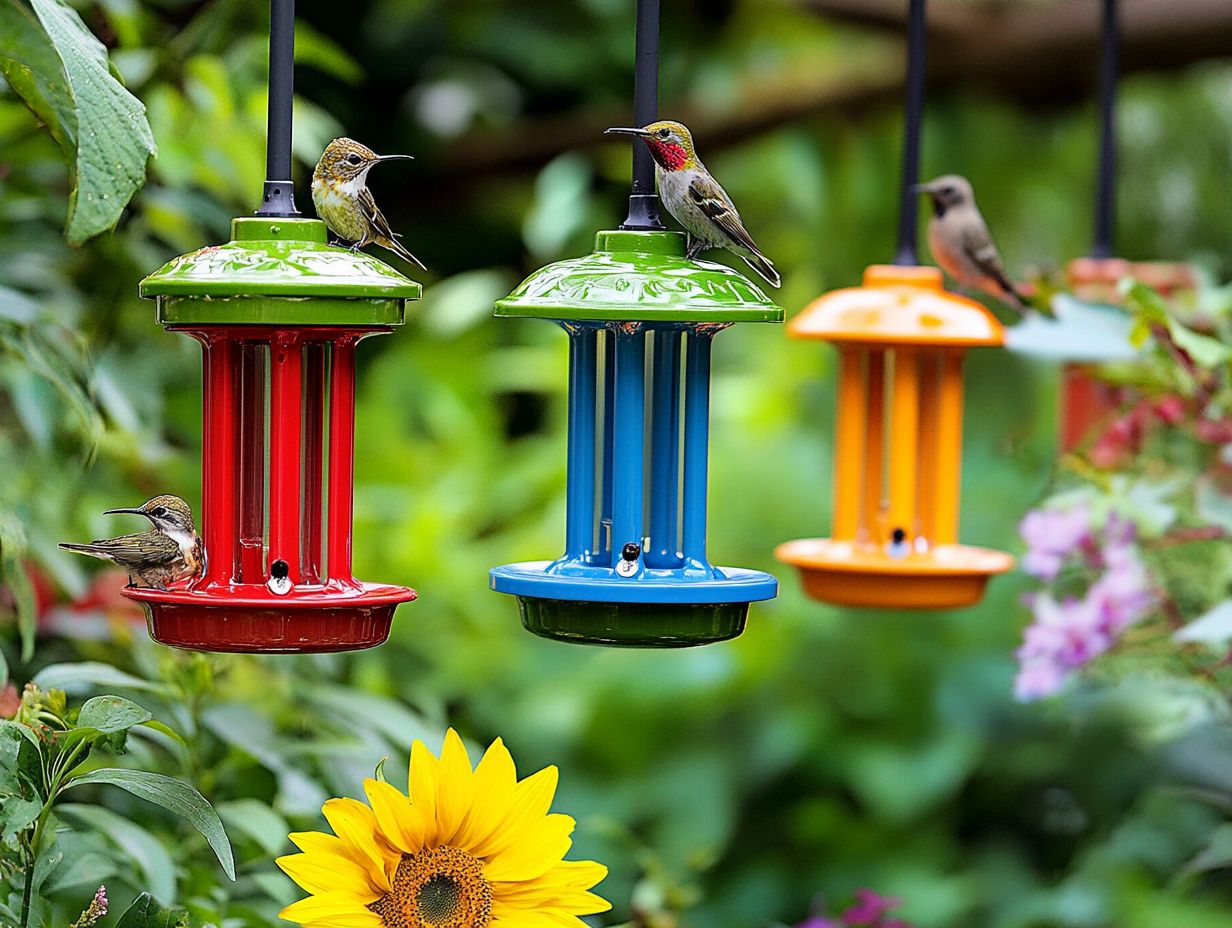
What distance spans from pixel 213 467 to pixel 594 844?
4.88ft

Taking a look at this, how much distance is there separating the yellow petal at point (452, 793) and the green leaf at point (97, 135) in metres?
0.35

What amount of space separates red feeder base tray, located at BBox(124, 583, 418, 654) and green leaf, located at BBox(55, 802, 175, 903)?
0.16 m

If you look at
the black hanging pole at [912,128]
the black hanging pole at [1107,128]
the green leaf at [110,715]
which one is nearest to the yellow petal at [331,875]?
the green leaf at [110,715]

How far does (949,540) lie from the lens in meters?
1.69

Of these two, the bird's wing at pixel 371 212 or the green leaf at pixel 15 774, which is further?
the bird's wing at pixel 371 212

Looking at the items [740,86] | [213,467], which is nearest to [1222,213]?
[740,86]

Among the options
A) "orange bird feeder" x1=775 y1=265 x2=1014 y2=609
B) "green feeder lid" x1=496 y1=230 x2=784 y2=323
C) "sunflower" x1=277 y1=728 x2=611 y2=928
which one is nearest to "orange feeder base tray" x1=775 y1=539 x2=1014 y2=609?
"orange bird feeder" x1=775 y1=265 x2=1014 y2=609

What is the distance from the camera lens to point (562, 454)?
9.61 ft

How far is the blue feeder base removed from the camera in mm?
1156

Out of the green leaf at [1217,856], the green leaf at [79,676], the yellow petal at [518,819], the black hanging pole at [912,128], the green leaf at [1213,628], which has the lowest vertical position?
the green leaf at [1217,856]

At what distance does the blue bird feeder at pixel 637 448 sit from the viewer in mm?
1157

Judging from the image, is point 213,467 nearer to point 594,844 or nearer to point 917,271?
point 917,271

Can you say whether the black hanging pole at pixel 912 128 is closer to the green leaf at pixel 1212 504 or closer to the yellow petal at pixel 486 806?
the green leaf at pixel 1212 504

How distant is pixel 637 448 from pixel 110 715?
1.50ft
